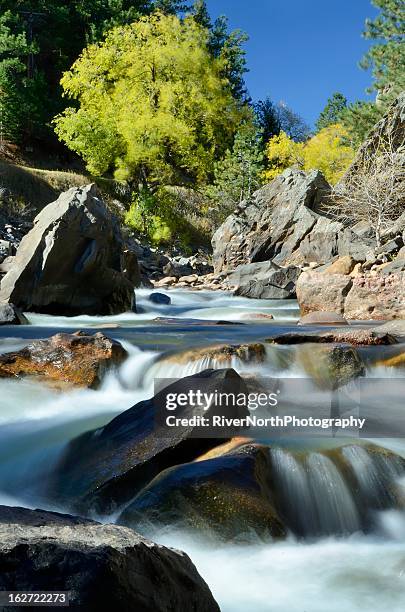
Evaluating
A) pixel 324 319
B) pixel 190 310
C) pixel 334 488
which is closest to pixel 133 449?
pixel 334 488

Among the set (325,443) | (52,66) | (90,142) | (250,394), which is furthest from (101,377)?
(52,66)

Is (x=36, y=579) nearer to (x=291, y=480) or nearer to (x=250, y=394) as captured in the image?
(x=291, y=480)

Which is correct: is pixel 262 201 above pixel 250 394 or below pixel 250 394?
above

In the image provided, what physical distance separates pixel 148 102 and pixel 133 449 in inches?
1117

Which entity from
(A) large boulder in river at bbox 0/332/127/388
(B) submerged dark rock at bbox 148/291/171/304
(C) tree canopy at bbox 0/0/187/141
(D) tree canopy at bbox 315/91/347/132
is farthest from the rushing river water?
(D) tree canopy at bbox 315/91/347/132

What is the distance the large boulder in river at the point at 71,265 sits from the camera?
39.9ft

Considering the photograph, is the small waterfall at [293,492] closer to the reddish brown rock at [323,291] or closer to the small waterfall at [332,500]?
the small waterfall at [332,500]

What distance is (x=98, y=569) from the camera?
204 centimetres

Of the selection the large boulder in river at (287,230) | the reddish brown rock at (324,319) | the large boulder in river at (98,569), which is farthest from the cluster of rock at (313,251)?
the large boulder in river at (98,569)

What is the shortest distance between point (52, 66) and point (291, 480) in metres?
43.4

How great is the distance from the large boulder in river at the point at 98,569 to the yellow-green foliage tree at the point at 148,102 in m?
29.0

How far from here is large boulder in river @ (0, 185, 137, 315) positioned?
1216 centimetres

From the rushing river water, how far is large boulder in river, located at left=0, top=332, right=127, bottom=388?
5.6 inches

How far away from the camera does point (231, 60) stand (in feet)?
147
